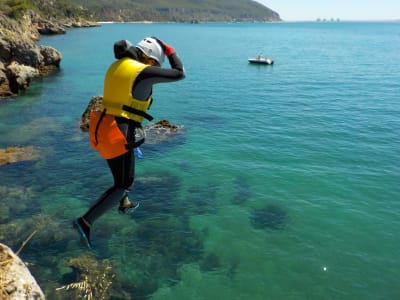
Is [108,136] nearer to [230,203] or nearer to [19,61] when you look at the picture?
[230,203]

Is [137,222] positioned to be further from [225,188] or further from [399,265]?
[399,265]

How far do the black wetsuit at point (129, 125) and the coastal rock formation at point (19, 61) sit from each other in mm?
33053

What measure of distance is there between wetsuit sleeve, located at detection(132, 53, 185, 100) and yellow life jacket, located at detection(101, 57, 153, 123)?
8cm

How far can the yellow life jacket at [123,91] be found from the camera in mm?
6418

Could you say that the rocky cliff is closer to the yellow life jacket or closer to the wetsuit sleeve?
the yellow life jacket

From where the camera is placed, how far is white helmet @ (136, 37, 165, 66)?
22.0 ft

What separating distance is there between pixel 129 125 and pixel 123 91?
2.20 ft

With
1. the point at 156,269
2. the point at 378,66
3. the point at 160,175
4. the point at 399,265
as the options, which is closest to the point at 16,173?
the point at 160,175

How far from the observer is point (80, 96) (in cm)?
3734

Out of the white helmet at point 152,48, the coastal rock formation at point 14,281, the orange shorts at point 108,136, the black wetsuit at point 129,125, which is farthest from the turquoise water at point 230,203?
the white helmet at point 152,48

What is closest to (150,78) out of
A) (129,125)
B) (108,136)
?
(129,125)

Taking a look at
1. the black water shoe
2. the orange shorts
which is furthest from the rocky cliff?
the orange shorts

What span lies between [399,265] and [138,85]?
36.1ft

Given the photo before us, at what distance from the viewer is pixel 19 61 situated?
43.0m
